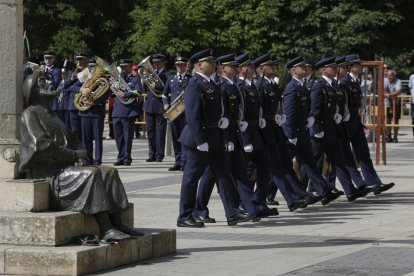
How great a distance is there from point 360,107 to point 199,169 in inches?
178

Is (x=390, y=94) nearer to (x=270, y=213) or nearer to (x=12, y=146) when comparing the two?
(x=270, y=213)

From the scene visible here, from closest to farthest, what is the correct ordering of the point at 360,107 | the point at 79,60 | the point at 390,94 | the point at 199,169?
the point at 199,169 → the point at 360,107 → the point at 79,60 → the point at 390,94

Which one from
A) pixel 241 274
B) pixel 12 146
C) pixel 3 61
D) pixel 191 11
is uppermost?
pixel 191 11

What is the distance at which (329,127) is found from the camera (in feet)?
57.5

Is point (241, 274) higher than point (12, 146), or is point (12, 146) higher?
point (12, 146)

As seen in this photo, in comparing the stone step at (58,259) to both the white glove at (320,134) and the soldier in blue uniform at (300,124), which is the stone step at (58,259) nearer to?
the soldier in blue uniform at (300,124)

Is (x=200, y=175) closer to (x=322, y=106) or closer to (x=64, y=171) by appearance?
(x=64, y=171)

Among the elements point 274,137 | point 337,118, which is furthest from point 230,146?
point 337,118

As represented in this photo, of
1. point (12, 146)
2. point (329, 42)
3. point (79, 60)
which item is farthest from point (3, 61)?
point (329, 42)

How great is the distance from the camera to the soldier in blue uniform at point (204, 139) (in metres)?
14.5

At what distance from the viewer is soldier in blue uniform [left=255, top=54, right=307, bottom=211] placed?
16.2m

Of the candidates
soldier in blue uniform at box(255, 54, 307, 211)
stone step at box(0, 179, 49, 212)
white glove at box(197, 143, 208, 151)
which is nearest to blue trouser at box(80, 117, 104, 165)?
soldier in blue uniform at box(255, 54, 307, 211)

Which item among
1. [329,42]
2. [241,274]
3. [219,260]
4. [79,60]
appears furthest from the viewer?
[329,42]

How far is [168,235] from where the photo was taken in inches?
489
